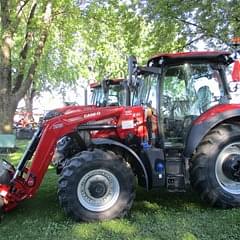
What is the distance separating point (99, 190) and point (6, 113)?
11.0 metres

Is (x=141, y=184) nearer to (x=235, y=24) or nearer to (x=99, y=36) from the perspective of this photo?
(x=235, y=24)

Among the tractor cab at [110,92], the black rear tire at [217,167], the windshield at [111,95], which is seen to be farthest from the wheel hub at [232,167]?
the tractor cab at [110,92]

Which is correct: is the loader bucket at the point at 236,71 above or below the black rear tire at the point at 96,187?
above

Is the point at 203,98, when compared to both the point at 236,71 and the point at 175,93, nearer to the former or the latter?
the point at 175,93

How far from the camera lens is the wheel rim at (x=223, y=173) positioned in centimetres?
648

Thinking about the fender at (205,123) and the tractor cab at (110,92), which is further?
the tractor cab at (110,92)

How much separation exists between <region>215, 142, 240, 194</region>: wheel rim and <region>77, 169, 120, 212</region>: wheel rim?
Result: 1.55m

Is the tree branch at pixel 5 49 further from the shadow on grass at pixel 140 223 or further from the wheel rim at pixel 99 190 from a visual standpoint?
the wheel rim at pixel 99 190

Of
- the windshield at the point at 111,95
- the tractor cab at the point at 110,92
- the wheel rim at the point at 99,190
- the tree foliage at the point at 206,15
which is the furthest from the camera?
the tractor cab at the point at 110,92

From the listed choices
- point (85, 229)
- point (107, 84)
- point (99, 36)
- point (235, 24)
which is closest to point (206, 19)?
point (235, 24)

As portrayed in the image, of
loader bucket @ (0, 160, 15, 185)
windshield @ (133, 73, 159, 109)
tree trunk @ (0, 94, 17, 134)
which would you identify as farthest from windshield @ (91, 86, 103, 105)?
loader bucket @ (0, 160, 15, 185)

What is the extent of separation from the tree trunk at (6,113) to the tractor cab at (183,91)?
10.3 meters

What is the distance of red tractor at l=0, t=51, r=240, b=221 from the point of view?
5977 mm

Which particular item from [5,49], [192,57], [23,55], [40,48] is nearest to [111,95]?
[40,48]
